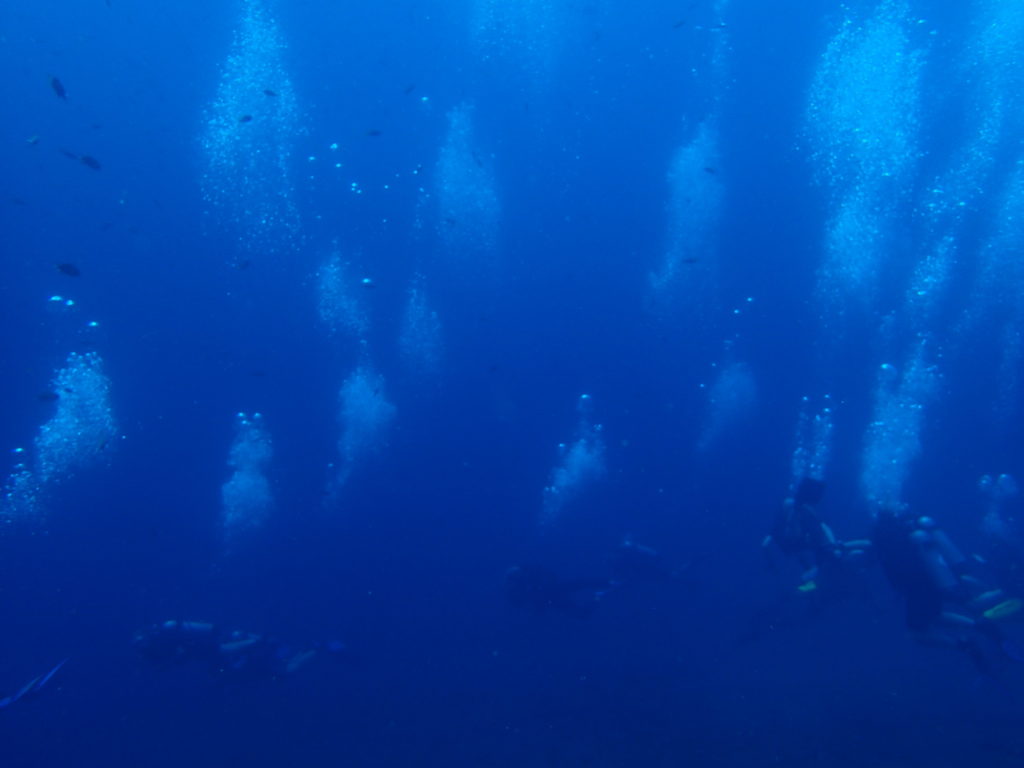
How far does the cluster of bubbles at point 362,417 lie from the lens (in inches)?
711

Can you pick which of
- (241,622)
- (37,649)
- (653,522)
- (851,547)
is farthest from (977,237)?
(37,649)

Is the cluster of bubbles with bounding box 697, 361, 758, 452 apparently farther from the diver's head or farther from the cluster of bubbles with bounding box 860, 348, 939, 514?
the diver's head

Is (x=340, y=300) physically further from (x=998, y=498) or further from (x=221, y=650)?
(x=998, y=498)

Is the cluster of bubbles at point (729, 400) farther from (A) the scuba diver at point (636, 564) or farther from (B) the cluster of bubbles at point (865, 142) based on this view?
(A) the scuba diver at point (636, 564)

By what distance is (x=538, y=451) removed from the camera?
60.8 feet

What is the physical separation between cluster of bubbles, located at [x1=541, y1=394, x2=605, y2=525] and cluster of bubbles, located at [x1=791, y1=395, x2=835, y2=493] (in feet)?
17.7

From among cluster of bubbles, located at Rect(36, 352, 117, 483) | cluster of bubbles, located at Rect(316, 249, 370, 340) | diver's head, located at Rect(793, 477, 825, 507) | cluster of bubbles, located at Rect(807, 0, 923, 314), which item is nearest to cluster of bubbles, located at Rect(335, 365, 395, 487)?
cluster of bubbles, located at Rect(316, 249, 370, 340)

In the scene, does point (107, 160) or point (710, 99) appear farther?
point (710, 99)

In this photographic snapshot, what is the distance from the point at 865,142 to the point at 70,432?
24.0 m

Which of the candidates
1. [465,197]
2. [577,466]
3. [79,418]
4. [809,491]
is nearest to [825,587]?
[809,491]

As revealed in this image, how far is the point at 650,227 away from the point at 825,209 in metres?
5.65

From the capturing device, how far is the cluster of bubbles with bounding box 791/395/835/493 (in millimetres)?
18438

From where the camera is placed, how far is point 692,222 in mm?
21484

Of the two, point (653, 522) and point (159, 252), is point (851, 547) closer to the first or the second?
point (653, 522)
